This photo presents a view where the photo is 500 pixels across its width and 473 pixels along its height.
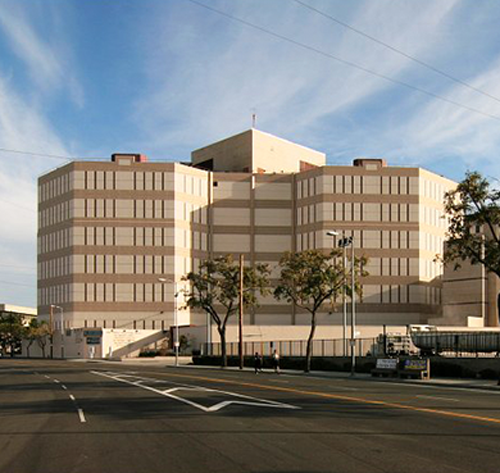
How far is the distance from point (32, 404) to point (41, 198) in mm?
94422

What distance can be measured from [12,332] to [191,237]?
39.3 meters

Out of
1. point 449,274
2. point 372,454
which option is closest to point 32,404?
point 372,454

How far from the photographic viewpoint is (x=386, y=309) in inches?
4021

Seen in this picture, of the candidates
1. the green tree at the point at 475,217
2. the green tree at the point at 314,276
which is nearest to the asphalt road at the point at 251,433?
the green tree at the point at 475,217

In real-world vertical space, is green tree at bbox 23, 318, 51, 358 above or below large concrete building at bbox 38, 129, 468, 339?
below

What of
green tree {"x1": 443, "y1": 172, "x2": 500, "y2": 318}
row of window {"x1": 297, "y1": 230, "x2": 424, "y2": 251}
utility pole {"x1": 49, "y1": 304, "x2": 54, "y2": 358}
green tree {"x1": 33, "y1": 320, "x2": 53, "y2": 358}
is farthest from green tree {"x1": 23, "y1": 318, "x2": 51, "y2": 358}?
green tree {"x1": 443, "y1": 172, "x2": 500, "y2": 318}

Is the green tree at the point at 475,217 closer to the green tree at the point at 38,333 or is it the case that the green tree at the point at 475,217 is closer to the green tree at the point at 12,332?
the green tree at the point at 38,333

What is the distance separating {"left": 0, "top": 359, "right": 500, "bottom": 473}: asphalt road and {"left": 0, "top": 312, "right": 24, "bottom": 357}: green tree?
330 ft

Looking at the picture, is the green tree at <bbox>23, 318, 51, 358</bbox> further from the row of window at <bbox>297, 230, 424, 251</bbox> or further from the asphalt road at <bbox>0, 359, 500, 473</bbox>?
the asphalt road at <bbox>0, 359, 500, 473</bbox>

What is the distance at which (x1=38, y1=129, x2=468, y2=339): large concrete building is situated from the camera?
4065 inches

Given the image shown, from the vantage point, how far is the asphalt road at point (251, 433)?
11.2 meters

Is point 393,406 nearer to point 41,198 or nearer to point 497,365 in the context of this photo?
point 497,365

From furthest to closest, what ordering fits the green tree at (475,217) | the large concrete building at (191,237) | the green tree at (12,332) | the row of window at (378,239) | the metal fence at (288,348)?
1. the green tree at (12,332)
2. the row of window at (378,239)
3. the large concrete building at (191,237)
4. the metal fence at (288,348)
5. the green tree at (475,217)

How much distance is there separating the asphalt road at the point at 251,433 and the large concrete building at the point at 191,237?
7825 cm
